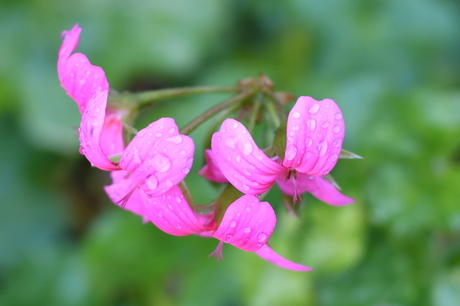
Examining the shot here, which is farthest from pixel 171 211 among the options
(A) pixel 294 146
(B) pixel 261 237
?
(A) pixel 294 146

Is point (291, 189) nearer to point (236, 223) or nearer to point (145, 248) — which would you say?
point (236, 223)

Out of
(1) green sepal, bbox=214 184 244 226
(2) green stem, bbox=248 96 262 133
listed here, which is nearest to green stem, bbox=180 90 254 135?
(2) green stem, bbox=248 96 262 133

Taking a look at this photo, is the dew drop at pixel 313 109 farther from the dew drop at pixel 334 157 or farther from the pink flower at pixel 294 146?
the dew drop at pixel 334 157

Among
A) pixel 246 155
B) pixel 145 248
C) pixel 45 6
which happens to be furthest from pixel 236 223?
pixel 45 6

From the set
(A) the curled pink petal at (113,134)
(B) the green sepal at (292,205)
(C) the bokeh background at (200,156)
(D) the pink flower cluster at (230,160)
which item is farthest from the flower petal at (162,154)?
(C) the bokeh background at (200,156)

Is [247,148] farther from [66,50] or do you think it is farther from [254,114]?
[66,50]

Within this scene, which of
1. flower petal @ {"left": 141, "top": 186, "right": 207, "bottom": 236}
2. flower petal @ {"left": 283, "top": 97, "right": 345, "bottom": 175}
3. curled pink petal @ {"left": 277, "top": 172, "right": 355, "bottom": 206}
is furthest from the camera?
curled pink petal @ {"left": 277, "top": 172, "right": 355, "bottom": 206}

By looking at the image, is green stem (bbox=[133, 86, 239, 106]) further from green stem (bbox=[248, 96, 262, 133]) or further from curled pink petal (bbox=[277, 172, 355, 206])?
curled pink petal (bbox=[277, 172, 355, 206])
